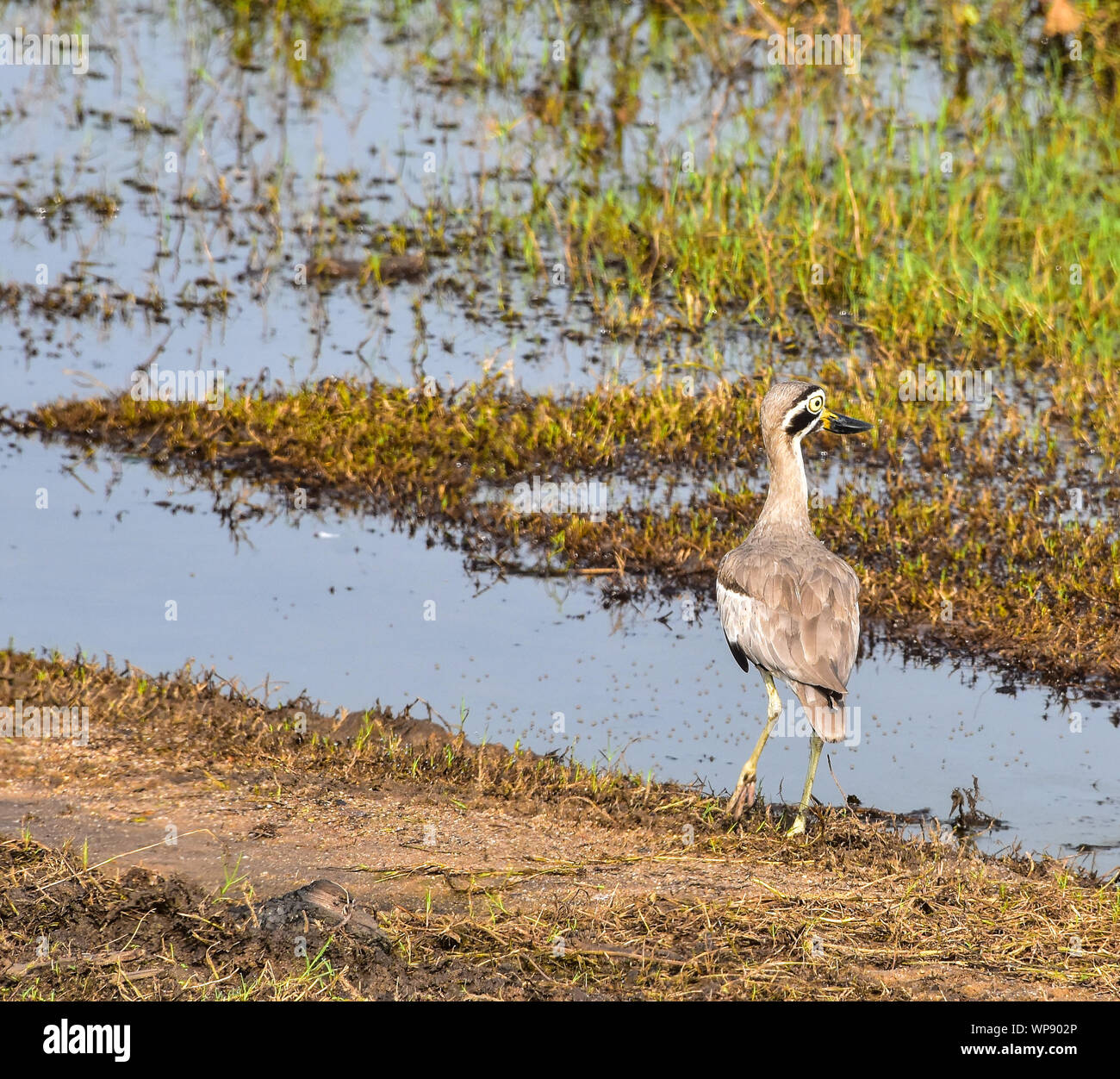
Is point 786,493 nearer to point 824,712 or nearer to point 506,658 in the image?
point 824,712

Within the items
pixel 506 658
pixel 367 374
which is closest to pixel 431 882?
pixel 506 658

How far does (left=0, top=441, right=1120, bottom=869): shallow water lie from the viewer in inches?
304

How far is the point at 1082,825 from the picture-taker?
7285 mm

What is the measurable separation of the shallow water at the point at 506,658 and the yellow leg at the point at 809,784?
1.24 ft

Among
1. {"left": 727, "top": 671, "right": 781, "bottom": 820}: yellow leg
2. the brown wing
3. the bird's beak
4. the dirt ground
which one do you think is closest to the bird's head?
the bird's beak

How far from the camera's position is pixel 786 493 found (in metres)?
7.52

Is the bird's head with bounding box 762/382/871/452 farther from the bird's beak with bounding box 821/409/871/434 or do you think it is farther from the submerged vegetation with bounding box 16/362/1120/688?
the submerged vegetation with bounding box 16/362/1120/688

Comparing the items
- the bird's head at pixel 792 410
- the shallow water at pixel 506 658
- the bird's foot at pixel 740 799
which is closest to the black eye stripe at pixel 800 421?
the bird's head at pixel 792 410

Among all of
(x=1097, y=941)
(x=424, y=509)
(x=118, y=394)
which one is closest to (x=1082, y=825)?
(x=1097, y=941)

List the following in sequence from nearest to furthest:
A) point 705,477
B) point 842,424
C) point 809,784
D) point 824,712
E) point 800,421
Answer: point 824,712 < point 809,784 < point 800,421 < point 842,424 < point 705,477

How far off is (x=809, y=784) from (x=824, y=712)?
1.18 ft

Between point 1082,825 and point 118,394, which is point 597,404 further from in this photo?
point 1082,825

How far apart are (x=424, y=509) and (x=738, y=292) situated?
12.8 feet

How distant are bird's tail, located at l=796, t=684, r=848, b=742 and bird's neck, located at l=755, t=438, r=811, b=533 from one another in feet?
Answer: 2.95
